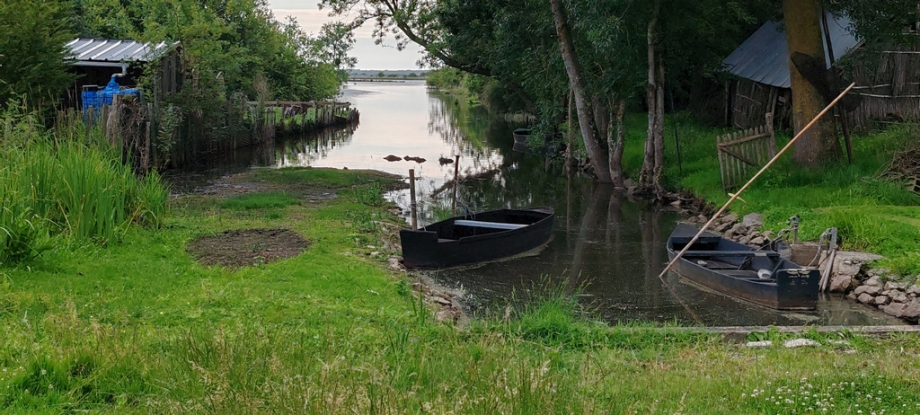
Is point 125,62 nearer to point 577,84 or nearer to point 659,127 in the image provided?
point 577,84

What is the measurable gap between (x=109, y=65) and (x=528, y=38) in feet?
47.9

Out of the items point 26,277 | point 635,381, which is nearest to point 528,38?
point 26,277

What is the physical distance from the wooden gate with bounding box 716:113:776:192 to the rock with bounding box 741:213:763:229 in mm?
2532

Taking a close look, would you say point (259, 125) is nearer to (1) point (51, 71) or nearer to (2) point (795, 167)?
(1) point (51, 71)

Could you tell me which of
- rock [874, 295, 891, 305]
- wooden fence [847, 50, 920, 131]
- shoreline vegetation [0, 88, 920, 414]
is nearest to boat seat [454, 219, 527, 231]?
shoreline vegetation [0, 88, 920, 414]

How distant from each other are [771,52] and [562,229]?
1340cm

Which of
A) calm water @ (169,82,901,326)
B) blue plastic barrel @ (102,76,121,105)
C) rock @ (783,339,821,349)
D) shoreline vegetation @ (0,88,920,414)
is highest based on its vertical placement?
blue plastic barrel @ (102,76,121,105)

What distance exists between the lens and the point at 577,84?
26.3 meters

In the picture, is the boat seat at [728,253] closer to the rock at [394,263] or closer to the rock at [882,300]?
the rock at [882,300]

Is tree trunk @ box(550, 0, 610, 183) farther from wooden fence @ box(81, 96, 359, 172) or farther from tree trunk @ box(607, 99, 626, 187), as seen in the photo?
wooden fence @ box(81, 96, 359, 172)

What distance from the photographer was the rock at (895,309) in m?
12.2

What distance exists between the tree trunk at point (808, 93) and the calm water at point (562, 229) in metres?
3.75

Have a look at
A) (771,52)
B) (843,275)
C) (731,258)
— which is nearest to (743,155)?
(731,258)

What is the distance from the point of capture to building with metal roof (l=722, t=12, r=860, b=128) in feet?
83.9
